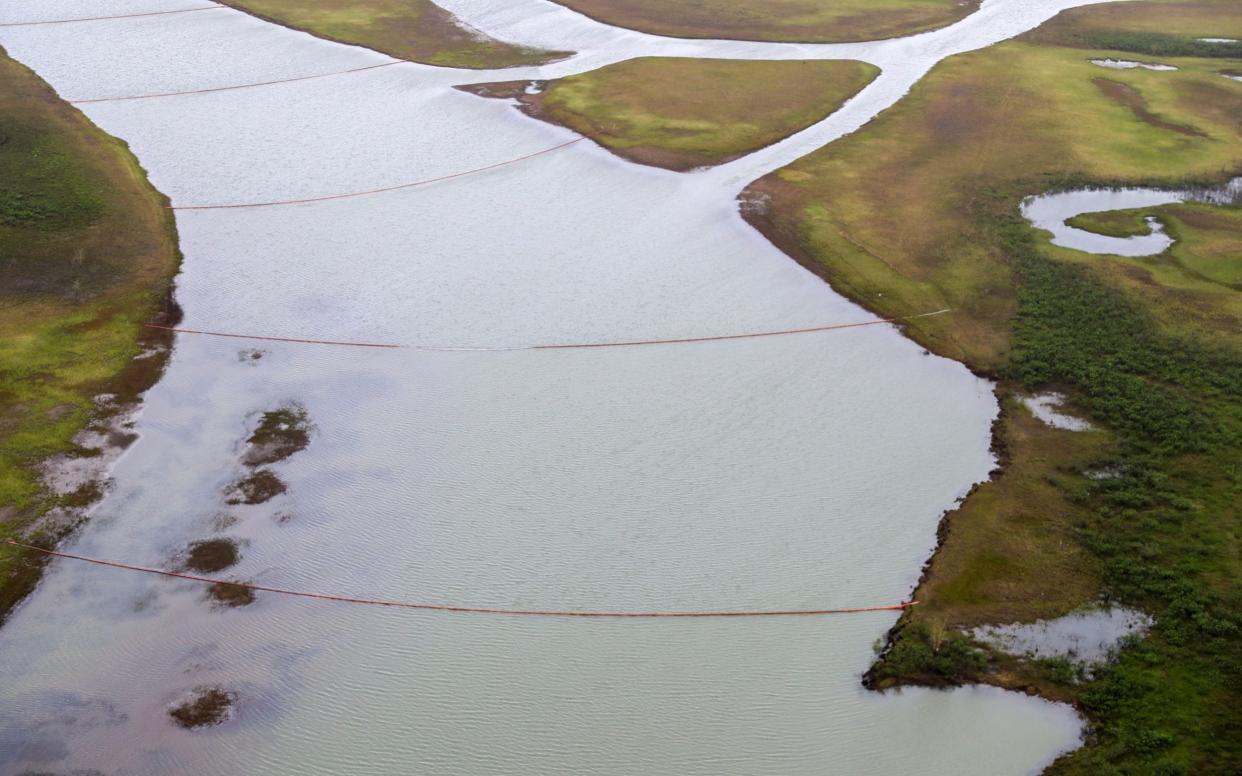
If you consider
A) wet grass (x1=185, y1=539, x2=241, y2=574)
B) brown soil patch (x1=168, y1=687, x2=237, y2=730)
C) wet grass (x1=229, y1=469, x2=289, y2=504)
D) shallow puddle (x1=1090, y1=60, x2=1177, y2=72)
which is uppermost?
shallow puddle (x1=1090, y1=60, x2=1177, y2=72)

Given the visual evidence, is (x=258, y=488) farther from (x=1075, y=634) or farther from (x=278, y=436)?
(x=1075, y=634)

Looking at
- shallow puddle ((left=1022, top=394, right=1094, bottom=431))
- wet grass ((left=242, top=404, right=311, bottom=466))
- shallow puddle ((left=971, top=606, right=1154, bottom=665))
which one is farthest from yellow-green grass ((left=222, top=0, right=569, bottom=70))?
shallow puddle ((left=971, top=606, right=1154, bottom=665))

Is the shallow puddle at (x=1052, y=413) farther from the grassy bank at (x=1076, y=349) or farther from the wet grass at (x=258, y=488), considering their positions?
the wet grass at (x=258, y=488)

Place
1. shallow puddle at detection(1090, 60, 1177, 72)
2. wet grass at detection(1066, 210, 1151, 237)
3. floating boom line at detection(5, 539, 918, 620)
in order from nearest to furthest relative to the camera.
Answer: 1. floating boom line at detection(5, 539, 918, 620)
2. wet grass at detection(1066, 210, 1151, 237)
3. shallow puddle at detection(1090, 60, 1177, 72)

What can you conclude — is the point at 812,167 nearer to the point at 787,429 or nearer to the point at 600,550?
the point at 787,429

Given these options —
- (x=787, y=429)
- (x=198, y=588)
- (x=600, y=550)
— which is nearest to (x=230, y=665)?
(x=198, y=588)

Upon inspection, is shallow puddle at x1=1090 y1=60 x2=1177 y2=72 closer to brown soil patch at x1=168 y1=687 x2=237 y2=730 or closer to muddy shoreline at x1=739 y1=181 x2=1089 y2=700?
muddy shoreline at x1=739 y1=181 x2=1089 y2=700

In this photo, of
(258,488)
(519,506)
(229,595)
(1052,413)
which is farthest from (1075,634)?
(258,488)
